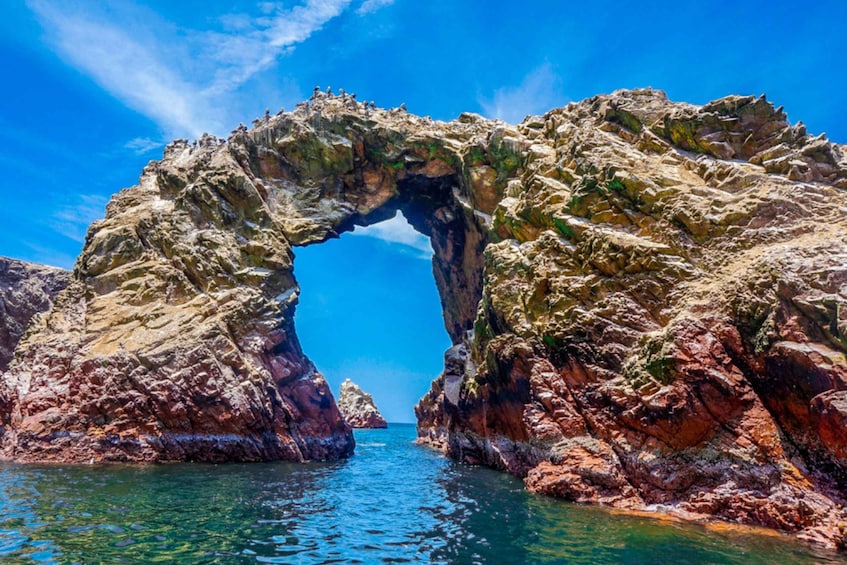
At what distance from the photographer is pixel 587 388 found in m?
27.8

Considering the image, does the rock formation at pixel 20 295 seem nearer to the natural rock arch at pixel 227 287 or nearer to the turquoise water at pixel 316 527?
the natural rock arch at pixel 227 287

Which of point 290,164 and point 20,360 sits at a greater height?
point 290,164

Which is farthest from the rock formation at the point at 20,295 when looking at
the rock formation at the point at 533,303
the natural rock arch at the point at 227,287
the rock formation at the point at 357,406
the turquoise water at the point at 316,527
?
the rock formation at the point at 357,406

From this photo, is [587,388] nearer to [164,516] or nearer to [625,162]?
[625,162]

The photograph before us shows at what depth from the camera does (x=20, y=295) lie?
2569 inches

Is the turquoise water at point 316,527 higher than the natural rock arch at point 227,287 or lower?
lower

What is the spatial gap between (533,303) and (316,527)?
20318 mm

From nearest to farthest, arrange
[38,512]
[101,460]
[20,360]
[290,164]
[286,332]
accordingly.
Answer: [38,512] < [101,460] < [20,360] < [286,332] < [290,164]

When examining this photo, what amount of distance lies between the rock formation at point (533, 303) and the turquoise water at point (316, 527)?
4491 mm

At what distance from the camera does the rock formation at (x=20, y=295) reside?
63.3 meters

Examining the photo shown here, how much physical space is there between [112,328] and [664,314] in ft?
138

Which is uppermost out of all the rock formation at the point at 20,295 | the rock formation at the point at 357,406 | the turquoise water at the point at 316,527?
the rock formation at the point at 20,295

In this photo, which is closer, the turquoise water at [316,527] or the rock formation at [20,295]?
the turquoise water at [316,527]

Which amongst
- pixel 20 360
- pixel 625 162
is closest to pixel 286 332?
pixel 20 360
